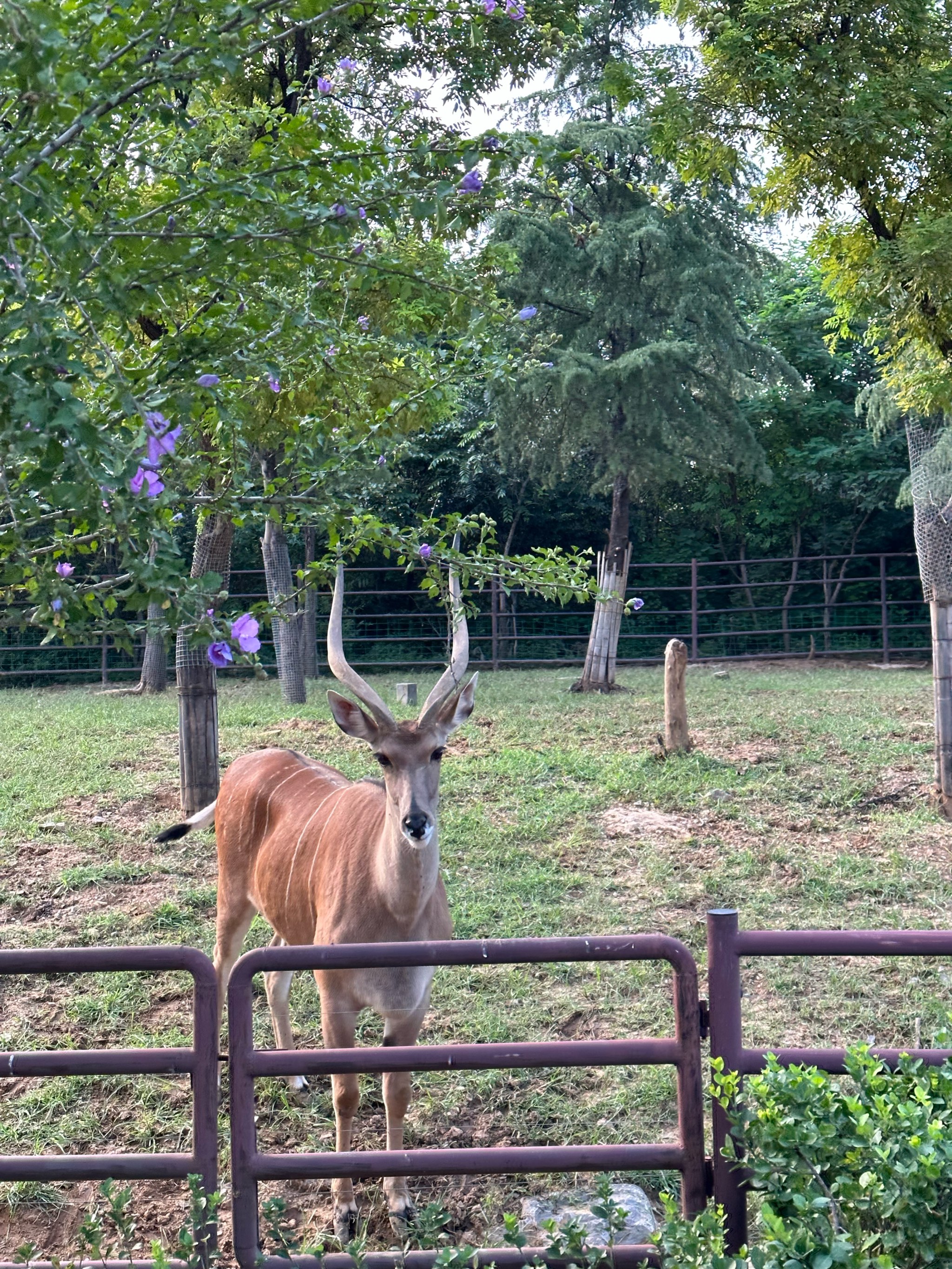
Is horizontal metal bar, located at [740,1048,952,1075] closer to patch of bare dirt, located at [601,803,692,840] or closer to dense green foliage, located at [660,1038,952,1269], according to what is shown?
dense green foliage, located at [660,1038,952,1269]

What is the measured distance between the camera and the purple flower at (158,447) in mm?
1756

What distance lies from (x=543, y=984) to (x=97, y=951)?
262 cm

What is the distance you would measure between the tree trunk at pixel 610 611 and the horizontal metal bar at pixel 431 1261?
11.3 meters

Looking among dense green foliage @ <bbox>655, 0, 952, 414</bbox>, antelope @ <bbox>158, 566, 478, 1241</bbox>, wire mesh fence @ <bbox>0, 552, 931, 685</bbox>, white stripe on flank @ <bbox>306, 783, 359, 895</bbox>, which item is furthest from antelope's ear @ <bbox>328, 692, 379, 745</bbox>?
wire mesh fence @ <bbox>0, 552, 931, 685</bbox>

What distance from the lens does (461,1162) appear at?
8.23 ft

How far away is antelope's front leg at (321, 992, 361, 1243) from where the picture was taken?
3172mm

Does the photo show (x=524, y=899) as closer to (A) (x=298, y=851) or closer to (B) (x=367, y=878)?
(A) (x=298, y=851)

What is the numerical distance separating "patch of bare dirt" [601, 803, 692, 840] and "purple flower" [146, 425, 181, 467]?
17.3 feet

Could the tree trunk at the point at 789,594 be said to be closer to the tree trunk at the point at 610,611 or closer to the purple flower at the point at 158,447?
the tree trunk at the point at 610,611

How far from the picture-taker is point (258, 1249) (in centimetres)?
251

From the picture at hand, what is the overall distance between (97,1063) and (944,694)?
5.78 metres

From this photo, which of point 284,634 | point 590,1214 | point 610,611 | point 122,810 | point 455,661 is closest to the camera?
point 590,1214

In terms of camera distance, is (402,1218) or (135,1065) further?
(402,1218)

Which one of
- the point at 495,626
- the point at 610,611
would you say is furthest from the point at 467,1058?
the point at 495,626
